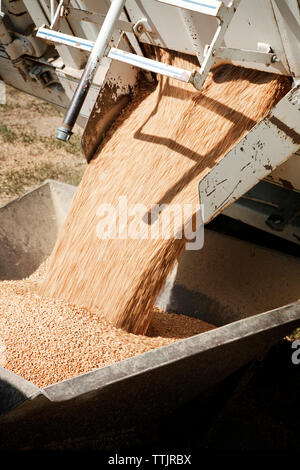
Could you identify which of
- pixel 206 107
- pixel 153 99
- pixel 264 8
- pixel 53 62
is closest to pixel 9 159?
pixel 53 62

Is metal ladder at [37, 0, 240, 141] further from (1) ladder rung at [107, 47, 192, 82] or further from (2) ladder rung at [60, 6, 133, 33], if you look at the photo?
(2) ladder rung at [60, 6, 133, 33]

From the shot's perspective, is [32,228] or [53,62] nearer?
[32,228]

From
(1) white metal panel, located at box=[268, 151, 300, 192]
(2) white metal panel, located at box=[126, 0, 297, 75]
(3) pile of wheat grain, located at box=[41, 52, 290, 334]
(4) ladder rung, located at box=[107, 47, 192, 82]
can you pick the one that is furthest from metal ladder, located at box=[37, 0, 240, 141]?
(1) white metal panel, located at box=[268, 151, 300, 192]

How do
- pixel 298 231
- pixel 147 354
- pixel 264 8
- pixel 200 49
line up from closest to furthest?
pixel 147 354 → pixel 264 8 → pixel 200 49 → pixel 298 231

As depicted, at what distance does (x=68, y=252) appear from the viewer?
98.5 inches

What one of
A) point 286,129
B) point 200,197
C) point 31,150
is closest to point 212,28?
point 286,129

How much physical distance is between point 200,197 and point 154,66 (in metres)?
0.56

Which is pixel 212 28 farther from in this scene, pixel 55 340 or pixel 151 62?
pixel 55 340

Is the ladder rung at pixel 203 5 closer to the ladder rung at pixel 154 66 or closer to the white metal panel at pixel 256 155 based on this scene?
the ladder rung at pixel 154 66

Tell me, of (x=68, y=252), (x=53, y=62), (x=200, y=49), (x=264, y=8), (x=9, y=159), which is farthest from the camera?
(x=9, y=159)

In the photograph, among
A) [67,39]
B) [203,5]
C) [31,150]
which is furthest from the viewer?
[31,150]

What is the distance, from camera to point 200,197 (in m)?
2.15
